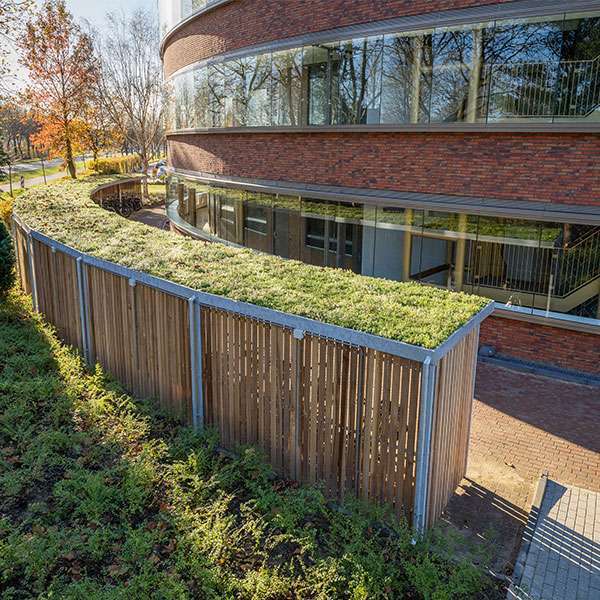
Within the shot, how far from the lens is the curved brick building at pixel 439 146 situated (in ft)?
34.1

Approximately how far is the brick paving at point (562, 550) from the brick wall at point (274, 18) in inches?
328

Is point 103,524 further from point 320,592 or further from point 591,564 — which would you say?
point 591,564

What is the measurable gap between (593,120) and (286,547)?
8480mm

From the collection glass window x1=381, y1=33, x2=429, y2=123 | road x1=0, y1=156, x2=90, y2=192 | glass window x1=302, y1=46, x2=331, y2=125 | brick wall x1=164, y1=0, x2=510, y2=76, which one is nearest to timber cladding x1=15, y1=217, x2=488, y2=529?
glass window x1=381, y1=33, x2=429, y2=123

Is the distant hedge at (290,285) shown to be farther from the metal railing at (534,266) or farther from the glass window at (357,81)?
the glass window at (357,81)

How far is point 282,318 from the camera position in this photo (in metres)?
6.10

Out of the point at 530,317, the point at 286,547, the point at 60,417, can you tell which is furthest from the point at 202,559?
the point at 530,317

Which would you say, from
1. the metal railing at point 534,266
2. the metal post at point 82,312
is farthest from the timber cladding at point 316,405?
the metal railing at point 534,266

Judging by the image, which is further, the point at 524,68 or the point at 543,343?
the point at 543,343

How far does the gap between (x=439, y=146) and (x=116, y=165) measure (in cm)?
4114

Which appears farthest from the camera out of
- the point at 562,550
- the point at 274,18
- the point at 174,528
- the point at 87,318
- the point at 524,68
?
the point at 274,18

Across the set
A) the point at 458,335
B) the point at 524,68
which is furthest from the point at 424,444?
the point at 524,68

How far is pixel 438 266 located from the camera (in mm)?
12375

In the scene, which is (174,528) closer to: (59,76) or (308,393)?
(308,393)
